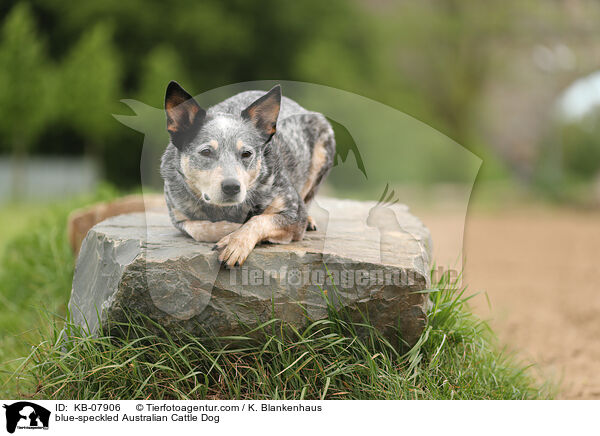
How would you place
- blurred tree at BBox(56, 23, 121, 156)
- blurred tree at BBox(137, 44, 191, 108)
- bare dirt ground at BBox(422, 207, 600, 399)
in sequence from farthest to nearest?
1. blurred tree at BBox(56, 23, 121, 156)
2. blurred tree at BBox(137, 44, 191, 108)
3. bare dirt ground at BBox(422, 207, 600, 399)

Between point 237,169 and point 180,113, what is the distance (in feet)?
1.37

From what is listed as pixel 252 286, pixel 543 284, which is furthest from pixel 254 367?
pixel 543 284

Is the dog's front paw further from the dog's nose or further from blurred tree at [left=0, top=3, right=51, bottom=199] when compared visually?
blurred tree at [left=0, top=3, right=51, bottom=199]

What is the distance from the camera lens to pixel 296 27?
1452 centimetres

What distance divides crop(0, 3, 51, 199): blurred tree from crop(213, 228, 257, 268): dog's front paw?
582 cm

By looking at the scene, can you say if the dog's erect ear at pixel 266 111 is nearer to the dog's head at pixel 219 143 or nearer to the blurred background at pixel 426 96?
the dog's head at pixel 219 143

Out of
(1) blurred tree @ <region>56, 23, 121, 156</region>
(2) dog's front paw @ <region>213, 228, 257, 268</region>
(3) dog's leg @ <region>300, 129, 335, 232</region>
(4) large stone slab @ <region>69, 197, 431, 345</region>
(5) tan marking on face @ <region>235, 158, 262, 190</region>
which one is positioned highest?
(1) blurred tree @ <region>56, 23, 121, 156</region>

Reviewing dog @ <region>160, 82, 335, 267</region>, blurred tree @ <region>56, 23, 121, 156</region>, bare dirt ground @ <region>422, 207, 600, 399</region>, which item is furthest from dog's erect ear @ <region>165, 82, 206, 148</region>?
blurred tree @ <region>56, 23, 121, 156</region>

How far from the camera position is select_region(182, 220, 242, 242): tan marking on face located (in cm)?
310

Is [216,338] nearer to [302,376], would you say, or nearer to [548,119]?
[302,376]

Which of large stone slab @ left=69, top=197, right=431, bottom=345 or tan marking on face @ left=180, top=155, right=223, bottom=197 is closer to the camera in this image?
tan marking on face @ left=180, top=155, right=223, bottom=197

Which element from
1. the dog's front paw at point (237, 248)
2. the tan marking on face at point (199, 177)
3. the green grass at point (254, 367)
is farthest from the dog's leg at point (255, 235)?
the green grass at point (254, 367)

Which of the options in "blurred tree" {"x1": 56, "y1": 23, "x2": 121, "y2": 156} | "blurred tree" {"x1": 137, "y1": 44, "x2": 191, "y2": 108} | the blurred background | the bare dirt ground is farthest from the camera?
"blurred tree" {"x1": 56, "y1": 23, "x2": 121, "y2": 156}

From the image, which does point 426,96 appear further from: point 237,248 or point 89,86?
point 237,248
